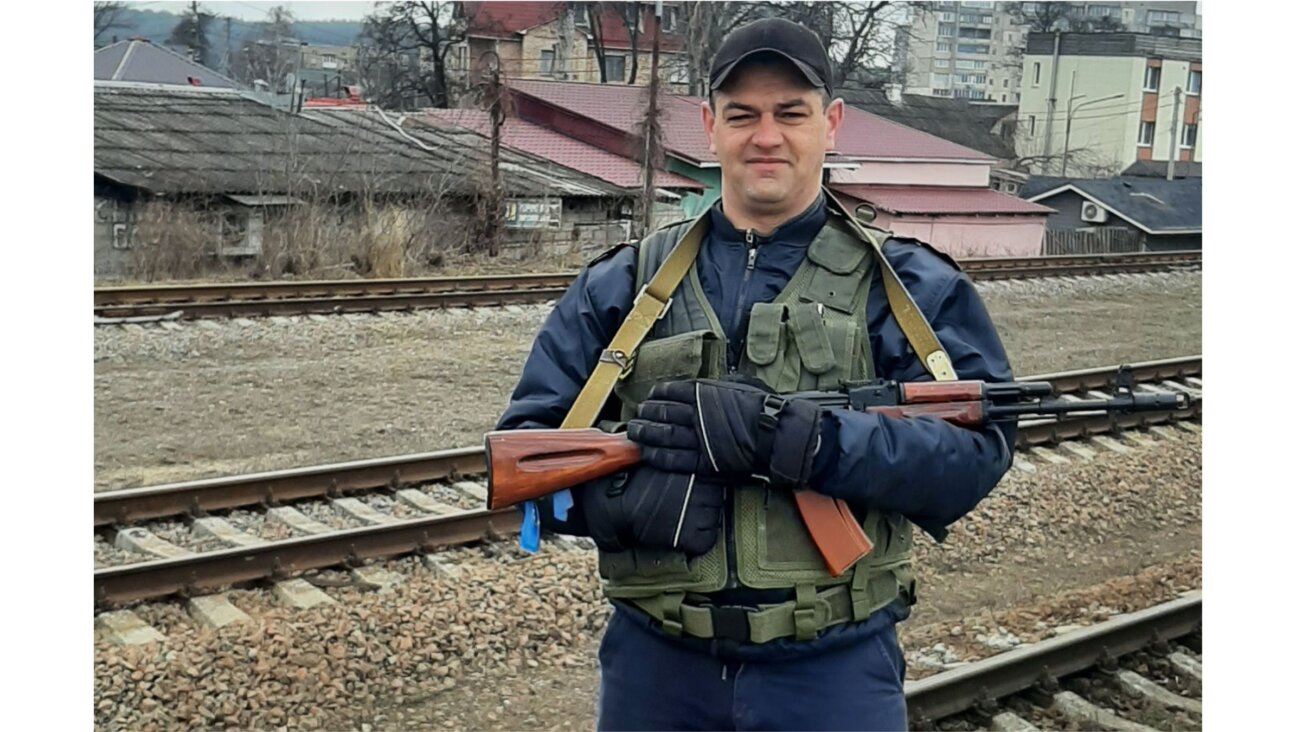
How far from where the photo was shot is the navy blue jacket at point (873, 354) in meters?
2.54

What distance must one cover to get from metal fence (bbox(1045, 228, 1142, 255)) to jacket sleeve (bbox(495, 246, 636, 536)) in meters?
30.3

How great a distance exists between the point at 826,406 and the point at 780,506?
0.78 feet

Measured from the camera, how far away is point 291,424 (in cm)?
988

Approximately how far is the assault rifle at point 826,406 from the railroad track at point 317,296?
11600 mm

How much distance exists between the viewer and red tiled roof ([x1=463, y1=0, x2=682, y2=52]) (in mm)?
33250

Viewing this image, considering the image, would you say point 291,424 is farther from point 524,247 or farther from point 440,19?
point 440,19

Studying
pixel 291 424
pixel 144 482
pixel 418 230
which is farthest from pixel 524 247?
pixel 144 482

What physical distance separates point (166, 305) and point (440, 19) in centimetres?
2467

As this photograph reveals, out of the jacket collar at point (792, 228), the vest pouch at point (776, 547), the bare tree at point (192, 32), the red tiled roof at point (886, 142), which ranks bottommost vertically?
the vest pouch at point (776, 547)

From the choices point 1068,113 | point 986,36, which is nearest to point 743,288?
point 1068,113

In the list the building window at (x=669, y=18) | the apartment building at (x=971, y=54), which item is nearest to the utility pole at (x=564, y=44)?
the building window at (x=669, y=18)

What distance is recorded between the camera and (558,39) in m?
36.0

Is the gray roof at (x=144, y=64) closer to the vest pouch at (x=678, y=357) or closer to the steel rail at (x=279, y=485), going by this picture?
the steel rail at (x=279, y=485)

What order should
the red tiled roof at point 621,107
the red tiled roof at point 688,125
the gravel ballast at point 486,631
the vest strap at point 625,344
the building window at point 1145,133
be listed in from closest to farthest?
1. the vest strap at point 625,344
2. the gravel ballast at point 486,631
3. the red tiled roof at point 621,107
4. the red tiled roof at point 688,125
5. the building window at point 1145,133
